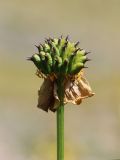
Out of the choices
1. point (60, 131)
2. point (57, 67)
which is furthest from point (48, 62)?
point (60, 131)

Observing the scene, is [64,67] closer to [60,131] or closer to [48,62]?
[48,62]

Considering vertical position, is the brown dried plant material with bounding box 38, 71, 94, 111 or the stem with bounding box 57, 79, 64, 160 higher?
the brown dried plant material with bounding box 38, 71, 94, 111

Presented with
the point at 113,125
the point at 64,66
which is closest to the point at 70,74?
the point at 64,66

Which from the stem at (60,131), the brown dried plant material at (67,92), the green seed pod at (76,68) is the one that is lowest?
the stem at (60,131)

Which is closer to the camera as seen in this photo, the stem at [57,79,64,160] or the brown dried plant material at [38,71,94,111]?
the stem at [57,79,64,160]

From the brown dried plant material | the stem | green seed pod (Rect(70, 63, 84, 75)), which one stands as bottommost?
the stem

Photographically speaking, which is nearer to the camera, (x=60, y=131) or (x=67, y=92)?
(x=60, y=131)
